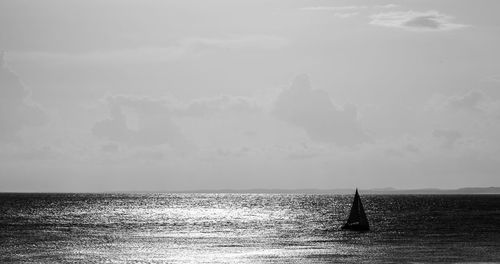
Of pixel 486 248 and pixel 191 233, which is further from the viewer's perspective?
pixel 191 233

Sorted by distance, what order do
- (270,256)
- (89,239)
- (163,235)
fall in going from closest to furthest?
(270,256), (89,239), (163,235)

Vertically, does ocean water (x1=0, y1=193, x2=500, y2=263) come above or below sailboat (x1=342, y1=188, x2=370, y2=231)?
below

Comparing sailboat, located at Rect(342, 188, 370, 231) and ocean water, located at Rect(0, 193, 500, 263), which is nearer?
ocean water, located at Rect(0, 193, 500, 263)

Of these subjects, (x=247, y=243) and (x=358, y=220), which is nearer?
(x=247, y=243)

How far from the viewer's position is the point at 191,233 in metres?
118

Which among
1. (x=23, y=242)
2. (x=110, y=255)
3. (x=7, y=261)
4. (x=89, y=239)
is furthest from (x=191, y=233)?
(x=7, y=261)

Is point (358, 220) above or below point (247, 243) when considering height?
above

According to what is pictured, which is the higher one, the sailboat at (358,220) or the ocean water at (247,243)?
the sailboat at (358,220)

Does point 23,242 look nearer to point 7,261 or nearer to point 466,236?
point 7,261

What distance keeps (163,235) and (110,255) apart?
30940mm

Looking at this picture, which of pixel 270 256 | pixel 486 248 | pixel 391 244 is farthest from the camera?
pixel 391 244

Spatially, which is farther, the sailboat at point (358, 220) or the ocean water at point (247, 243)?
the sailboat at point (358, 220)

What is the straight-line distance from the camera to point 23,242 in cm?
9638

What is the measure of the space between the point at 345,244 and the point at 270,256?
17352 mm
